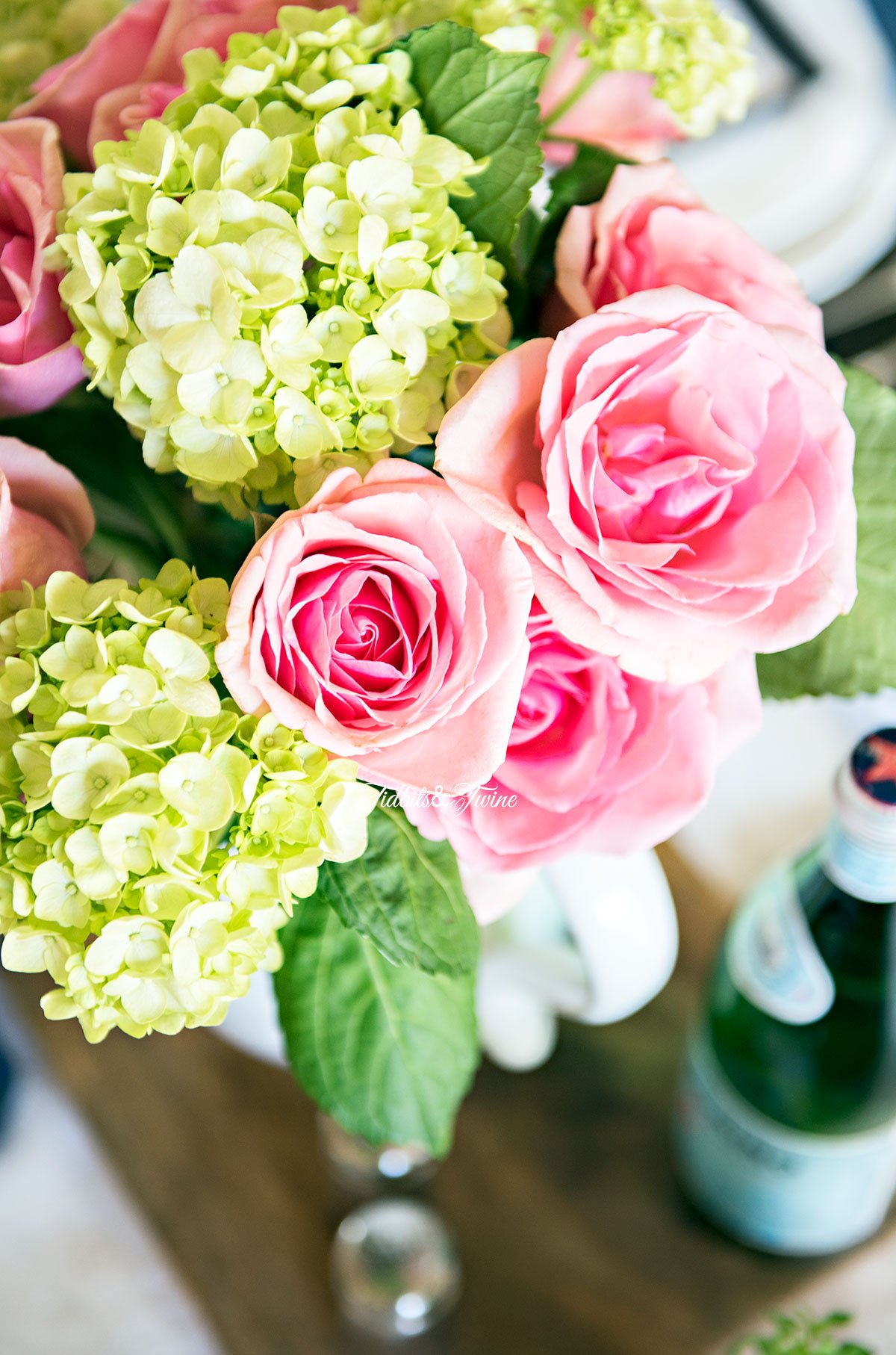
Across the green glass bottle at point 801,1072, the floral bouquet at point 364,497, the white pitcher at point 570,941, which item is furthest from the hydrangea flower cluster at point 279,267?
the green glass bottle at point 801,1072

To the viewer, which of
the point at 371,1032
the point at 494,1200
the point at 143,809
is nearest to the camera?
the point at 143,809

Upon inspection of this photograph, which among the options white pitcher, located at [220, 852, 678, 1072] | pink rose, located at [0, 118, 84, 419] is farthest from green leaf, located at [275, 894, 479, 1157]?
pink rose, located at [0, 118, 84, 419]

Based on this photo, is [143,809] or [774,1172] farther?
[774,1172]

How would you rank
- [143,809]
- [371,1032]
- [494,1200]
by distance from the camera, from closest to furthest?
[143,809]
[371,1032]
[494,1200]

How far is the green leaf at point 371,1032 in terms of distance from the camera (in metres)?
0.28

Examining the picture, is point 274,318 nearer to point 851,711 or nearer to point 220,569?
point 220,569

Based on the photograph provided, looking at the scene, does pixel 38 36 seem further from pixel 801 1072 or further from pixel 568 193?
pixel 801 1072

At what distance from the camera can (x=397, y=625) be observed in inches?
8.1

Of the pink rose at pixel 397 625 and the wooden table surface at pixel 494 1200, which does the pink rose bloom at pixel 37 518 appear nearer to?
the pink rose at pixel 397 625

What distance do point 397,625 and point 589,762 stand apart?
5 centimetres

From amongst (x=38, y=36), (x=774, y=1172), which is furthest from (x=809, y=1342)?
(x=38, y=36)

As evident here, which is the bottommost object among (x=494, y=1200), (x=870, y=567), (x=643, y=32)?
(x=494, y=1200)

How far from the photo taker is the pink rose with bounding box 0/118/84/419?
0.23 metres

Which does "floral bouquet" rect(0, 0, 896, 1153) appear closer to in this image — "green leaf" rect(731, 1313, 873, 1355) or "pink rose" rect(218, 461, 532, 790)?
"pink rose" rect(218, 461, 532, 790)
